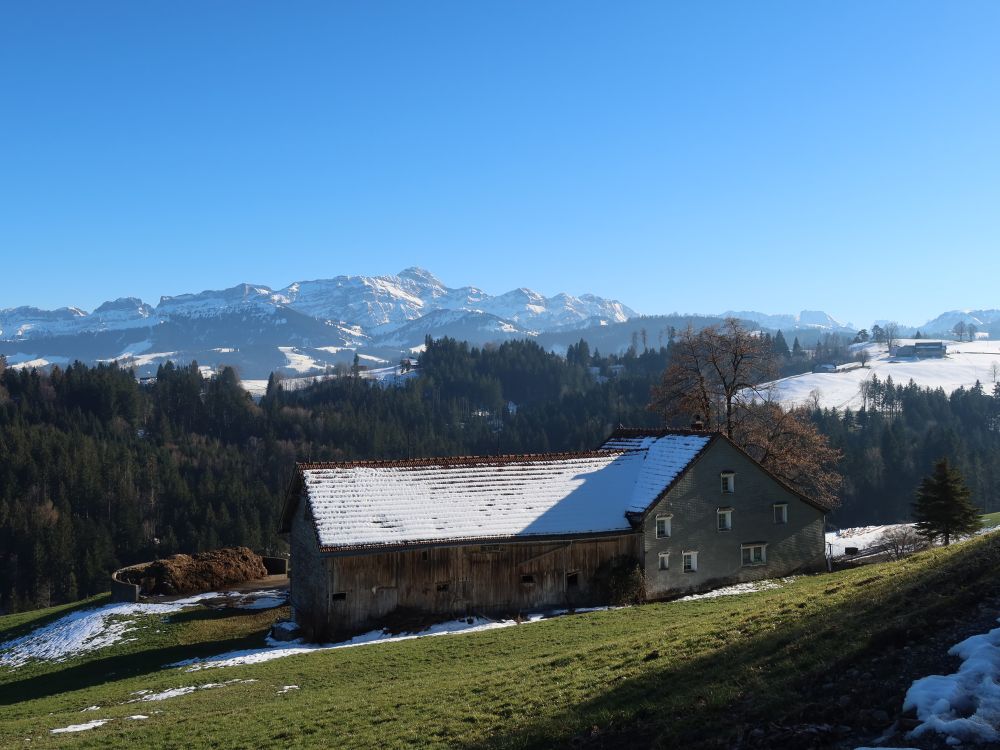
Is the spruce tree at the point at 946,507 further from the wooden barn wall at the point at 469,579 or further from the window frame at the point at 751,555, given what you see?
the wooden barn wall at the point at 469,579

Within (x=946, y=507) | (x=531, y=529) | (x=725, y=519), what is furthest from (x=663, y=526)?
(x=946, y=507)

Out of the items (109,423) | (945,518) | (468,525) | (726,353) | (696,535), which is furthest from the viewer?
(109,423)

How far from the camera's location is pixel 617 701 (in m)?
13.8

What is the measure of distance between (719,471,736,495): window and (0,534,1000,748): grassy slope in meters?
12.0

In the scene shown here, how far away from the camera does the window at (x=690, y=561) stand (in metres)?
36.9

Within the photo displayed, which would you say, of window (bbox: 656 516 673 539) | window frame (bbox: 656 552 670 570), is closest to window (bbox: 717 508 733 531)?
window (bbox: 656 516 673 539)

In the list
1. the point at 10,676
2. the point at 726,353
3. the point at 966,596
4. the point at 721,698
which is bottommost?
the point at 10,676

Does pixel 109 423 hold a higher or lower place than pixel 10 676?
higher

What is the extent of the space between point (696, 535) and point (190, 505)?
97049 millimetres

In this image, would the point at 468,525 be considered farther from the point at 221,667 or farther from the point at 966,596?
the point at 966,596

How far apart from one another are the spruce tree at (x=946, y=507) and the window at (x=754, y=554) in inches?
455

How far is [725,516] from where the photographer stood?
38.0m

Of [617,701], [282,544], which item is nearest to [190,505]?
[282,544]

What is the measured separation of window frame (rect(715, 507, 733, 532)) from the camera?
37750mm
